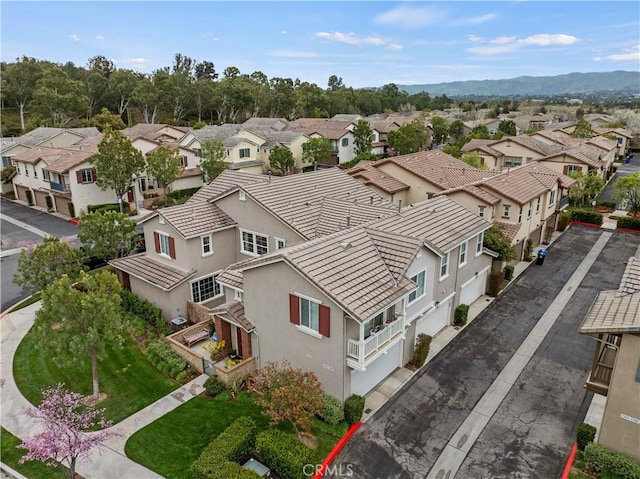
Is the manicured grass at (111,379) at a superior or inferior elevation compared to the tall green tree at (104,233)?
inferior

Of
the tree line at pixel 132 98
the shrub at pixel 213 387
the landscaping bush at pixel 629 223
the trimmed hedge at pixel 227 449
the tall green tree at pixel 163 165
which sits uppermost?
the tree line at pixel 132 98

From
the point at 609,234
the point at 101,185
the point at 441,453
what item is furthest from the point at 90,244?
the point at 609,234

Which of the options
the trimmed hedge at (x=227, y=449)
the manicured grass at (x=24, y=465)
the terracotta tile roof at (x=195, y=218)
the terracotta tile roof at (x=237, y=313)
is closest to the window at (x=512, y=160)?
the terracotta tile roof at (x=195, y=218)

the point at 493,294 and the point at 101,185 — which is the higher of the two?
the point at 101,185

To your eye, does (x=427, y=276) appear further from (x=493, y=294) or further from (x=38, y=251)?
(x=38, y=251)

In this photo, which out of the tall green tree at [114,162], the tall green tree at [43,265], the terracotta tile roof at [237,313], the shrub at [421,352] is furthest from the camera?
the tall green tree at [114,162]

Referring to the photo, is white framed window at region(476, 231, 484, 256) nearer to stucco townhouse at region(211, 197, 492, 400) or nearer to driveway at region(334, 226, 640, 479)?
stucco townhouse at region(211, 197, 492, 400)

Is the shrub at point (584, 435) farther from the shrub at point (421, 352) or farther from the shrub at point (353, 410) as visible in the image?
the shrub at point (353, 410)
